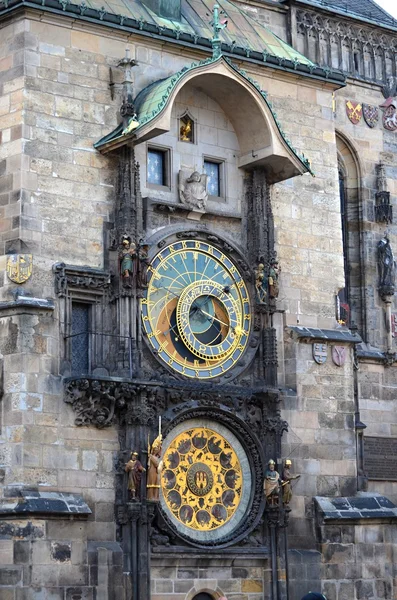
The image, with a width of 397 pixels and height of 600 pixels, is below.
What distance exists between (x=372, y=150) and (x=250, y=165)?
5384mm

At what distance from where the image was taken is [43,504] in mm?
24047

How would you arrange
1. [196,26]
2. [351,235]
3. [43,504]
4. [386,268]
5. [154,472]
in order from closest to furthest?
1. [43,504]
2. [154,472]
3. [196,26]
4. [386,268]
5. [351,235]

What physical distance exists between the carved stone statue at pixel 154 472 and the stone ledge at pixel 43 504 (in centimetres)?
116

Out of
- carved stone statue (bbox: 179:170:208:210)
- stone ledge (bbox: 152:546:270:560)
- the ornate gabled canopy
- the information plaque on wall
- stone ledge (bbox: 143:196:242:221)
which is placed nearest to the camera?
stone ledge (bbox: 152:546:270:560)

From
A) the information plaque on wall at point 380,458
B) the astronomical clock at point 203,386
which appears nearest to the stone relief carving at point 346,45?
the astronomical clock at point 203,386

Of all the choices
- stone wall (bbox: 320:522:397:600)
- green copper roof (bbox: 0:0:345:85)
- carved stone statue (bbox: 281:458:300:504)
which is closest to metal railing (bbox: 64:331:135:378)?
carved stone statue (bbox: 281:458:300:504)

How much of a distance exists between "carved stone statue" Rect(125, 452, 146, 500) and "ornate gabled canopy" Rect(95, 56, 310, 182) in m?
5.21

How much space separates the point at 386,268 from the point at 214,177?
5.56m

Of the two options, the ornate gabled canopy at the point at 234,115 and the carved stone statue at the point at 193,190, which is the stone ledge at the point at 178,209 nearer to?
the carved stone statue at the point at 193,190

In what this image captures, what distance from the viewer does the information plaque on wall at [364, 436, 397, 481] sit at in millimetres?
30547

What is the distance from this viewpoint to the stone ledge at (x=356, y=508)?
27527 millimetres

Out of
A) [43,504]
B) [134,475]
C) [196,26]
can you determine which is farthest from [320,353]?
A: [43,504]

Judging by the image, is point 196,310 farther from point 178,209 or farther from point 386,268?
point 386,268

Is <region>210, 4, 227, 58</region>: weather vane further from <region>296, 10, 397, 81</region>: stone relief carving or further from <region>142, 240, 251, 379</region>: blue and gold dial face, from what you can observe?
<region>296, 10, 397, 81</region>: stone relief carving
